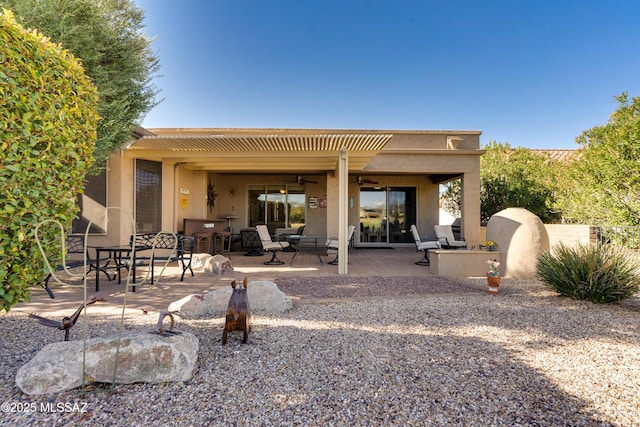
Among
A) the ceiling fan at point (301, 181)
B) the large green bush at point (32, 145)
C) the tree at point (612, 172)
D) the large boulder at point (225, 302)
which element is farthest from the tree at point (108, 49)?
the tree at point (612, 172)

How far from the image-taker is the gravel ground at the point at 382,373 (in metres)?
1.76

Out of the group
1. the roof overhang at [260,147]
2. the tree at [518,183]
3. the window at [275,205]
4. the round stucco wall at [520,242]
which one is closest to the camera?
A: the roof overhang at [260,147]

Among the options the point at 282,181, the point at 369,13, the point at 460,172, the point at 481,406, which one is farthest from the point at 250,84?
the point at 481,406

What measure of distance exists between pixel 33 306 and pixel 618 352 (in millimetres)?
6524

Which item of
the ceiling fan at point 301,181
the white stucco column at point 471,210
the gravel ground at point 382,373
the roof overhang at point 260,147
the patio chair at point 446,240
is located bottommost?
the gravel ground at point 382,373

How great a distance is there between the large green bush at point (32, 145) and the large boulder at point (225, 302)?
1.47 metres

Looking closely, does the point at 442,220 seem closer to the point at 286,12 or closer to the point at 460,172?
the point at 460,172

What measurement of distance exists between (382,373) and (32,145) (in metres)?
2.98

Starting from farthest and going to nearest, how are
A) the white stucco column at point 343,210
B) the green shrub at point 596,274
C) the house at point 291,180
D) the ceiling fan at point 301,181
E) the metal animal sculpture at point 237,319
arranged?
the ceiling fan at point 301,181
the house at point 291,180
the white stucco column at point 343,210
the green shrub at point 596,274
the metal animal sculpture at point 237,319

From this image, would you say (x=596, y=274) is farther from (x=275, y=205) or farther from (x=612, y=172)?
(x=275, y=205)

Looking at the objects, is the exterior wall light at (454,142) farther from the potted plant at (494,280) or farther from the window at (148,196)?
the window at (148,196)

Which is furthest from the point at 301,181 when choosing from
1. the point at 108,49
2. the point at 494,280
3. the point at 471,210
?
the point at 494,280

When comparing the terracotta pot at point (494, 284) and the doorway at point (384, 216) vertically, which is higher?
the doorway at point (384, 216)

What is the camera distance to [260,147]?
658cm
